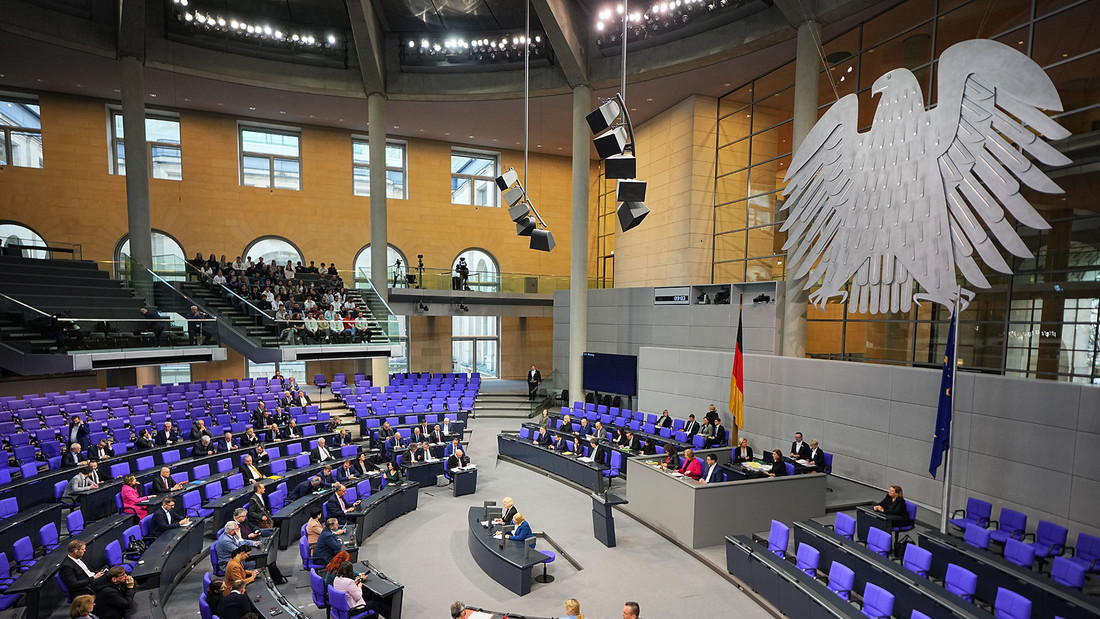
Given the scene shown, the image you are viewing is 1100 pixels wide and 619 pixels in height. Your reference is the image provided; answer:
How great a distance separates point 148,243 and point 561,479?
16898 millimetres

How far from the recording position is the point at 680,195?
760 inches

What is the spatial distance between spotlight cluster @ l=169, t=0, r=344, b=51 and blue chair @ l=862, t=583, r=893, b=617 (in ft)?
76.8

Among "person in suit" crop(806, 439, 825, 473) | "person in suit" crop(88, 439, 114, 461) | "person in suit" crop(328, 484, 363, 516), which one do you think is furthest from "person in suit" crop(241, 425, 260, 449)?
"person in suit" crop(806, 439, 825, 473)

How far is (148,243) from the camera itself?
19.2 meters

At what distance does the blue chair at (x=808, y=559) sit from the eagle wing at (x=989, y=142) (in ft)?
17.2

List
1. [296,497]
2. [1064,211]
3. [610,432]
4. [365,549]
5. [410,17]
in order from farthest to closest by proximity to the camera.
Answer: [410,17], [610,432], [1064,211], [296,497], [365,549]

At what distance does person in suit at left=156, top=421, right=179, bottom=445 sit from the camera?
38.6ft

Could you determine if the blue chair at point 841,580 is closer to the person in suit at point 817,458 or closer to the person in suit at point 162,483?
the person in suit at point 817,458

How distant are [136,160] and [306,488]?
619 inches

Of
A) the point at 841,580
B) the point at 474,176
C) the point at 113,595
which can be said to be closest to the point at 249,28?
the point at 474,176

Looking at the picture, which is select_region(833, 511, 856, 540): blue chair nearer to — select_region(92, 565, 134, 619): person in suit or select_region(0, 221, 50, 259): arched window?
select_region(92, 565, 134, 619): person in suit

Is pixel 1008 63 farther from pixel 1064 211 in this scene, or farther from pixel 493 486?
pixel 493 486

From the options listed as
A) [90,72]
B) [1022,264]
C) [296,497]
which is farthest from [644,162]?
[90,72]

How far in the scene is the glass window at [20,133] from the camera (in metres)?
20.5
